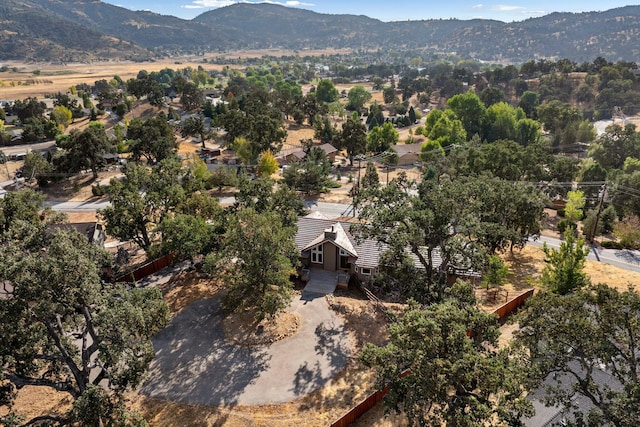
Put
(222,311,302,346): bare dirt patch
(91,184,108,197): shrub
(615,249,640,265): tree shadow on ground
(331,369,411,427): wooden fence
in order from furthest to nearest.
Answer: (91,184,108,197): shrub < (615,249,640,265): tree shadow on ground < (222,311,302,346): bare dirt patch < (331,369,411,427): wooden fence

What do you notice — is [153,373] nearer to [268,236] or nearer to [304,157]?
[268,236]

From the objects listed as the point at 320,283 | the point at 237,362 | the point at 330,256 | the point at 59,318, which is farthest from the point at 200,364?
the point at 330,256

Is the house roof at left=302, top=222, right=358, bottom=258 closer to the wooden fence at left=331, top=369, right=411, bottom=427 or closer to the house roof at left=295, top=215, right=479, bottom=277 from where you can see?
the house roof at left=295, top=215, right=479, bottom=277

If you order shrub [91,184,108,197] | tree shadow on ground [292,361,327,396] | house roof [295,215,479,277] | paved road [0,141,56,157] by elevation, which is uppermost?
house roof [295,215,479,277]

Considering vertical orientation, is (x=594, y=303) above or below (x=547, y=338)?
above

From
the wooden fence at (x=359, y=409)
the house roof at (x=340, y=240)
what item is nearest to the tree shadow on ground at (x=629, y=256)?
the house roof at (x=340, y=240)

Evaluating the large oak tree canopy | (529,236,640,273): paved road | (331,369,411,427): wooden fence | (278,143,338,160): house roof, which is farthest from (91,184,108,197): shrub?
(529,236,640,273): paved road

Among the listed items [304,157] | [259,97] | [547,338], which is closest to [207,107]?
[259,97]
